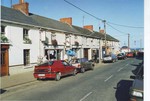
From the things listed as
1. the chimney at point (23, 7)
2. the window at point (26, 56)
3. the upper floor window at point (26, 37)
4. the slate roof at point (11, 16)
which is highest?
the chimney at point (23, 7)

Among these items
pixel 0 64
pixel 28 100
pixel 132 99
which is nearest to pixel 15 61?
pixel 0 64

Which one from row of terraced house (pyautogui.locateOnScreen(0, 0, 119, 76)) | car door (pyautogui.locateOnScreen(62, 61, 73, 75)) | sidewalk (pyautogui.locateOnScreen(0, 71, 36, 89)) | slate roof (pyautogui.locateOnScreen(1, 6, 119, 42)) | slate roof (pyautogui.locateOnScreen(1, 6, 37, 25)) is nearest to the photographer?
sidewalk (pyautogui.locateOnScreen(0, 71, 36, 89))

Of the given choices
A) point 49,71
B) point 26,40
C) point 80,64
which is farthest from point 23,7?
point 49,71

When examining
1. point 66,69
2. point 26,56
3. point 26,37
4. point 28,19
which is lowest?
point 66,69

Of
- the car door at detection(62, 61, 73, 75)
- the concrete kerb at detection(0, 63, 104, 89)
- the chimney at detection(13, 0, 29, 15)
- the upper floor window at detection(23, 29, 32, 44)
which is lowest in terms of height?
the concrete kerb at detection(0, 63, 104, 89)

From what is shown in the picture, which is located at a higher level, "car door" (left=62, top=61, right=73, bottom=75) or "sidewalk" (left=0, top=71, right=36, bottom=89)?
"car door" (left=62, top=61, right=73, bottom=75)

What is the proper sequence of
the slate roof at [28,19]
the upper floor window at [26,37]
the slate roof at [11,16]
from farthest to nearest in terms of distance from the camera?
the upper floor window at [26,37], the slate roof at [28,19], the slate roof at [11,16]

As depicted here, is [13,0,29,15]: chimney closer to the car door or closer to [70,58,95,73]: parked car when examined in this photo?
[70,58,95,73]: parked car

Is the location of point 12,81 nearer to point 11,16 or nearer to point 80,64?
point 80,64

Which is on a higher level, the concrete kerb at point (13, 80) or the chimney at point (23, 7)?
the chimney at point (23, 7)

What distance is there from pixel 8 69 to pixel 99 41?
3493 cm

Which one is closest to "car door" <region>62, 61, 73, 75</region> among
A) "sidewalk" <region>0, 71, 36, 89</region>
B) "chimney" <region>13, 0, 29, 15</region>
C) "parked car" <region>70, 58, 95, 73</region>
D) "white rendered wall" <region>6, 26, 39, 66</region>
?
"parked car" <region>70, 58, 95, 73</region>

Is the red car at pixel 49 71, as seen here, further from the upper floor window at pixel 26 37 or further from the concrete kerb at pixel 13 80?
the upper floor window at pixel 26 37

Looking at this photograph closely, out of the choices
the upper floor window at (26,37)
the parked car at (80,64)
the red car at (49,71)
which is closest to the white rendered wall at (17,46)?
the upper floor window at (26,37)
